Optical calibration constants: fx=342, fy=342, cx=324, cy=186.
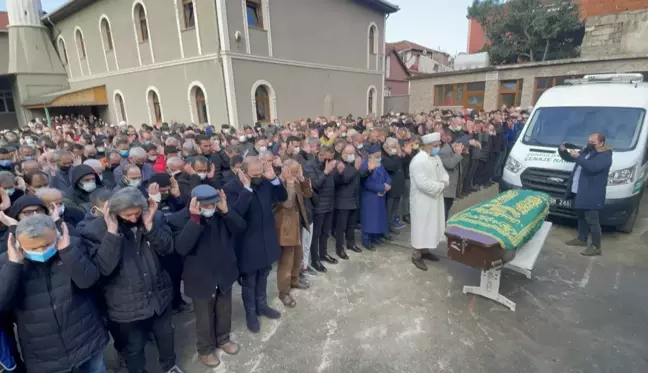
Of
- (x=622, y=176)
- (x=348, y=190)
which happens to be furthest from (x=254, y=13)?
(x=622, y=176)

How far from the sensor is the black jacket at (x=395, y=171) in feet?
18.7

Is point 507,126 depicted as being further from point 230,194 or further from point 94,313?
point 94,313

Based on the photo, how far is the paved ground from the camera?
3.24 m

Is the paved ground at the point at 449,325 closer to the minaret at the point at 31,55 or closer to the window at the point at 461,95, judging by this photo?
the window at the point at 461,95

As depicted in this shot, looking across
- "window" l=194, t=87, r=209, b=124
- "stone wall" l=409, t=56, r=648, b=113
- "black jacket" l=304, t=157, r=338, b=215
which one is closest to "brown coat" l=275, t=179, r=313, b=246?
"black jacket" l=304, t=157, r=338, b=215

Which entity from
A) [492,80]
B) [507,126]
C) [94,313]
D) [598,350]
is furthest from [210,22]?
[492,80]

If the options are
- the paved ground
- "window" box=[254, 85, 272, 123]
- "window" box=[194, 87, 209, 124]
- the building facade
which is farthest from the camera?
"window" box=[254, 85, 272, 123]

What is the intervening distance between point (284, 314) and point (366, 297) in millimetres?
1044

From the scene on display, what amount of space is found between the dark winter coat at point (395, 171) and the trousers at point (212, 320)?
3424 millimetres

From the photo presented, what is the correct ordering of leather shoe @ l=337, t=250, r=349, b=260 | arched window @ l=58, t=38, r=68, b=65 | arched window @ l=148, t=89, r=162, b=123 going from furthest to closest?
arched window @ l=58, t=38, r=68, b=65
arched window @ l=148, t=89, r=162, b=123
leather shoe @ l=337, t=250, r=349, b=260

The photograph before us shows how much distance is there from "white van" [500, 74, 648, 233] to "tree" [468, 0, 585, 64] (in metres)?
18.2

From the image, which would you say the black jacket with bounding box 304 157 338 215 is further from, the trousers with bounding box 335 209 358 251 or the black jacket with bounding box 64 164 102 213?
the black jacket with bounding box 64 164 102 213

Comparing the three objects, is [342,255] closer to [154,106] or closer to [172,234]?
[172,234]

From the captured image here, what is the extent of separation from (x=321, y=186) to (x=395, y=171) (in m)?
1.77
